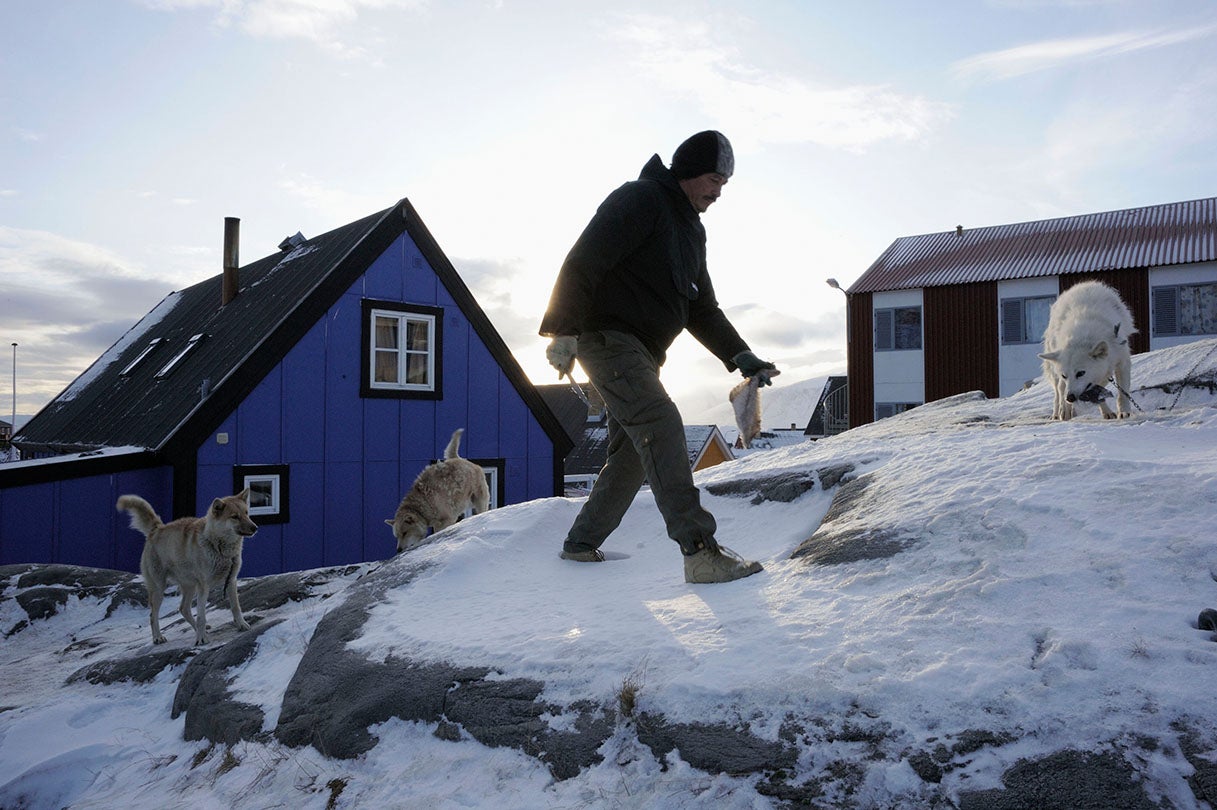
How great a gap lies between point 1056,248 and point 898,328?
5313 millimetres

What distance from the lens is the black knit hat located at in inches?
168

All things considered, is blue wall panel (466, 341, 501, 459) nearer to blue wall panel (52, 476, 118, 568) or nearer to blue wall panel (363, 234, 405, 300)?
blue wall panel (363, 234, 405, 300)

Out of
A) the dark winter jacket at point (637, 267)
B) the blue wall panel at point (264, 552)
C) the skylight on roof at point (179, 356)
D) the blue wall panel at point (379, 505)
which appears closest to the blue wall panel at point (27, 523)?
the blue wall panel at point (264, 552)

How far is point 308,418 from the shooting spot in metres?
13.0

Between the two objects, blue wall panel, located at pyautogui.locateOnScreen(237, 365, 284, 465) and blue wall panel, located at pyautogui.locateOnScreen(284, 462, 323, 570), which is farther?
blue wall panel, located at pyautogui.locateOnScreen(284, 462, 323, 570)

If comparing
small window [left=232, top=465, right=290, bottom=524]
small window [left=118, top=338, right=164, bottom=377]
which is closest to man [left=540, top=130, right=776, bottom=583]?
small window [left=232, top=465, right=290, bottom=524]

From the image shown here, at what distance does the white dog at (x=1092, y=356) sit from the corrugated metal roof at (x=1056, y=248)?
17.7 metres

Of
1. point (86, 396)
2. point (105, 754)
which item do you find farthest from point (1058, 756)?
point (86, 396)

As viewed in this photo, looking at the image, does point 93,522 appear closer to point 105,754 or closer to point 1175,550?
point 105,754

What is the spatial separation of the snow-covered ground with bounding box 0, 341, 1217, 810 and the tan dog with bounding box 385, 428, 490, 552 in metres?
3.99

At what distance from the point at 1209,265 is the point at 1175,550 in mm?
24090

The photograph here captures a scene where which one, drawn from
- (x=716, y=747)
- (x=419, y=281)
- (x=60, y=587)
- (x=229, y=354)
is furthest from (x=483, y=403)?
(x=716, y=747)

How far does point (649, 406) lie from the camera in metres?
4.14

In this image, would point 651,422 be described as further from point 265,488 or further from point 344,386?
point 344,386
